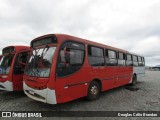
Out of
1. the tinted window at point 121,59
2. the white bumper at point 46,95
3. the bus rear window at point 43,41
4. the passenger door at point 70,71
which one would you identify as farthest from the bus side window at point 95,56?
the white bumper at point 46,95

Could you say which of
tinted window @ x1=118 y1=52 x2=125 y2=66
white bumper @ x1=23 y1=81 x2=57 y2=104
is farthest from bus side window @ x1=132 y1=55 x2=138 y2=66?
white bumper @ x1=23 y1=81 x2=57 y2=104

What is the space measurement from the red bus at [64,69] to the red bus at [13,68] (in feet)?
4.77

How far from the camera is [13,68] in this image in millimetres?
6934

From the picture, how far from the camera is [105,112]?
5094mm

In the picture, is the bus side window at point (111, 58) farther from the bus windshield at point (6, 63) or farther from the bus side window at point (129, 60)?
the bus windshield at point (6, 63)

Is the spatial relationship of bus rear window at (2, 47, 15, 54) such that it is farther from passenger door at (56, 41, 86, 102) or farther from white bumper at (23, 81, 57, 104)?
passenger door at (56, 41, 86, 102)

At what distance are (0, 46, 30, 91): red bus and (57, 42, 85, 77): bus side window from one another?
10.7 ft

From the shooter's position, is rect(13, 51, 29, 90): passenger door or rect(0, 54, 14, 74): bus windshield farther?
rect(0, 54, 14, 74): bus windshield

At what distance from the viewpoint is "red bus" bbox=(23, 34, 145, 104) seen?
4.71 m

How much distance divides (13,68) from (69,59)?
3.41 meters

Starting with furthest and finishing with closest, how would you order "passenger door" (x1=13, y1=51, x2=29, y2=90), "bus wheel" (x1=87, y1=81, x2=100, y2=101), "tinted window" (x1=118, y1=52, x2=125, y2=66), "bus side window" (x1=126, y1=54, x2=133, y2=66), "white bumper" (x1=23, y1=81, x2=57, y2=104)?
"bus side window" (x1=126, y1=54, x2=133, y2=66) → "tinted window" (x1=118, y1=52, x2=125, y2=66) → "passenger door" (x1=13, y1=51, x2=29, y2=90) → "bus wheel" (x1=87, y1=81, x2=100, y2=101) → "white bumper" (x1=23, y1=81, x2=57, y2=104)

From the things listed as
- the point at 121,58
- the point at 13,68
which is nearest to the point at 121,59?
the point at 121,58

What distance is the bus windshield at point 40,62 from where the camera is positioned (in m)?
4.89

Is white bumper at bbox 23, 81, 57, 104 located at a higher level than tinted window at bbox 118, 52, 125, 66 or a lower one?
lower
